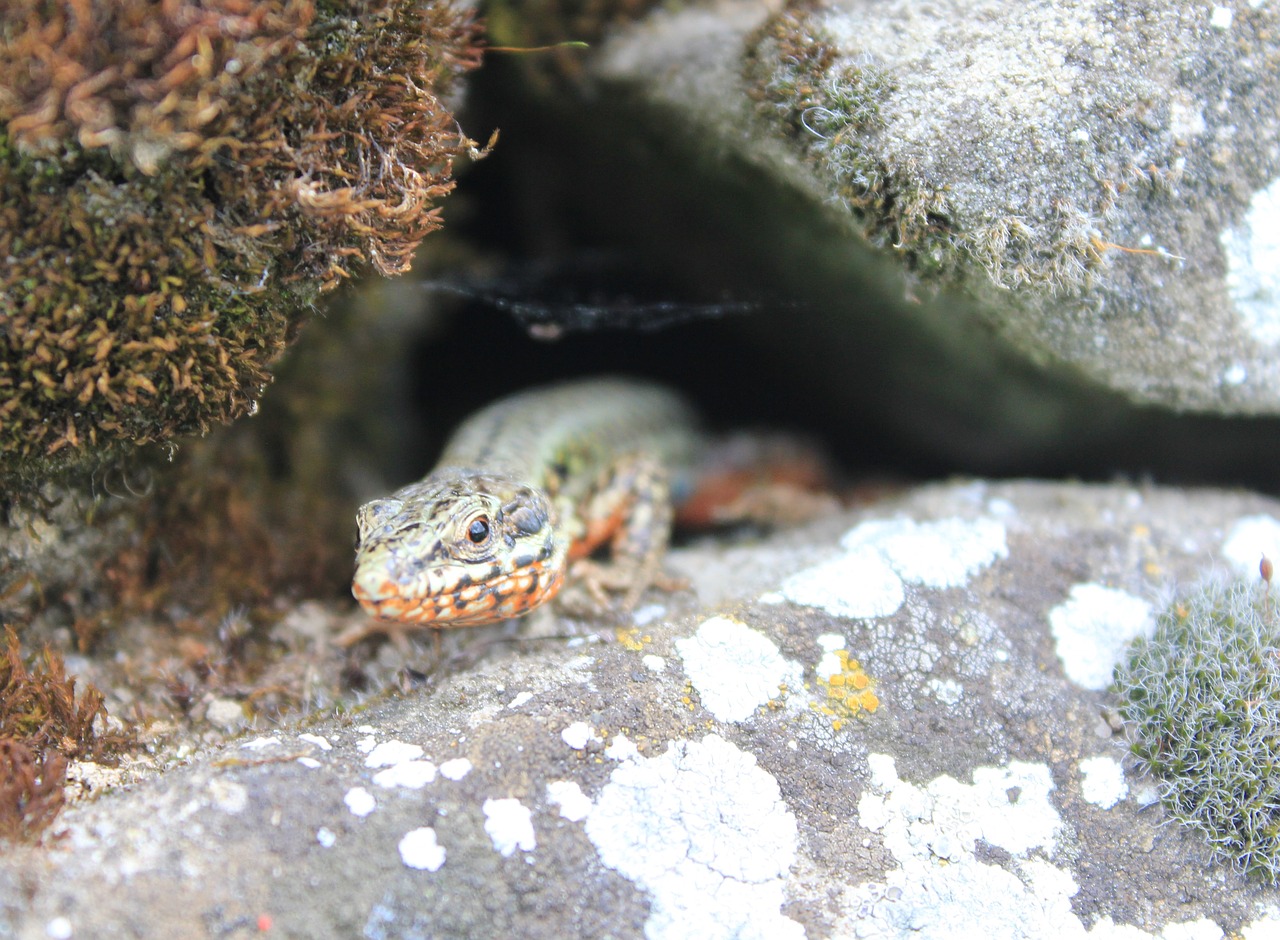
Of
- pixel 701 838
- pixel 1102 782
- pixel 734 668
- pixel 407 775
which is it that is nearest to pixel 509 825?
pixel 407 775

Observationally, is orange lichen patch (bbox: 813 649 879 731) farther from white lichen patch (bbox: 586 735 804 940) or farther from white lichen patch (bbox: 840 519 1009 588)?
white lichen patch (bbox: 840 519 1009 588)

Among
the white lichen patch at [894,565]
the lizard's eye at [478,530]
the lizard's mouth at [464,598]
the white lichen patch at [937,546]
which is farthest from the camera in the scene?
the white lichen patch at [937,546]

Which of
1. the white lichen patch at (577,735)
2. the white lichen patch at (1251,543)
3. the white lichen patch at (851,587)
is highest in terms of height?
the white lichen patch at (1251,543)

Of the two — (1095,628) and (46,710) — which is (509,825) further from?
(1095,628)

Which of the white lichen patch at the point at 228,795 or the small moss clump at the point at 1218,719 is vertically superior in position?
the small moss clump at the point at 1218,719

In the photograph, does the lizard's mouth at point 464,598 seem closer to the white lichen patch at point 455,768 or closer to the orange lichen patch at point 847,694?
the white lichen patch at point 455,768

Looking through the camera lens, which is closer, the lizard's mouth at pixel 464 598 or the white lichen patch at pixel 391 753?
the white lichen patch at pixel 391 753

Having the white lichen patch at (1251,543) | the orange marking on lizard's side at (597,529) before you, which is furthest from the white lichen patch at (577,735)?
the white lichen patch at (1251,543)

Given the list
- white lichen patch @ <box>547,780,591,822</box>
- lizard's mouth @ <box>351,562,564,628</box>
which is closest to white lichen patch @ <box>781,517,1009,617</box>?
lizard's mouth @ <box>351,562,564,628</box>

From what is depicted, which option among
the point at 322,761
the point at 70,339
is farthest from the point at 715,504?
the point at 70,339
